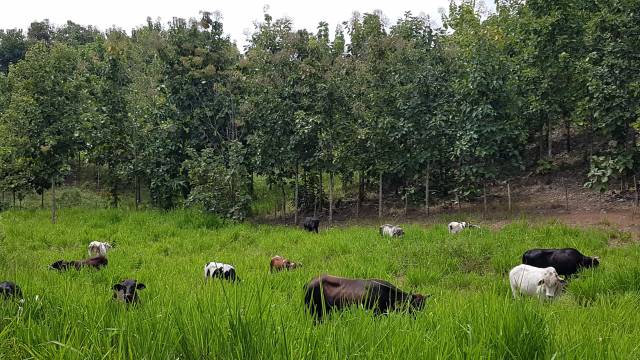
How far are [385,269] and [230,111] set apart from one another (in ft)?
42.3

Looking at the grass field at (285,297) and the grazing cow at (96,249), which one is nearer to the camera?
the grass field at (285,297)

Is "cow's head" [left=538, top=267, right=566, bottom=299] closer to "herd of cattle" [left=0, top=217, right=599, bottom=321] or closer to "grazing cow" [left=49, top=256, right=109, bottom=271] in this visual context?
"herd of cattle" [left=0, top=217, right=599, bottom=321]

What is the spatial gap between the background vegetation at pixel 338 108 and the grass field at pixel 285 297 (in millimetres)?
3194

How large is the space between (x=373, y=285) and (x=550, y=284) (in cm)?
339

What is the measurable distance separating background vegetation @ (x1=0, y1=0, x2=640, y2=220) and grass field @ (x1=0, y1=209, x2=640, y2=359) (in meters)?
3.19

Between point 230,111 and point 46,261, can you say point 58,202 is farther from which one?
point 46,261

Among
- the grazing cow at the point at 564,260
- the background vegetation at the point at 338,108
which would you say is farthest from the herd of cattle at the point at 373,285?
the background vegetation at the point at 338,108

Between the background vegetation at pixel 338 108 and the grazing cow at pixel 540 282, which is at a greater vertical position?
the background vegetation at pixel 338 108

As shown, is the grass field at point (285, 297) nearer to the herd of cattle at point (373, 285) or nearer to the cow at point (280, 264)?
the herd of cattle at point (373, 285)

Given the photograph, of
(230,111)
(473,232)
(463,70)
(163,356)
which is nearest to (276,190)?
(230,111)

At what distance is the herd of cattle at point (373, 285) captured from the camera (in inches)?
171

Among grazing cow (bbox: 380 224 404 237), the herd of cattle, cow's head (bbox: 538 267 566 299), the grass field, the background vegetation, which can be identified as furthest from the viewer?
the background vegetation

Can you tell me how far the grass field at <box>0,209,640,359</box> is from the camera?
2279mm

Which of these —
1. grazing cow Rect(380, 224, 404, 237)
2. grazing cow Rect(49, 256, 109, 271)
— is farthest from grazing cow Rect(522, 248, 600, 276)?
grazing cow Rect(49, 256, 109, 271)
